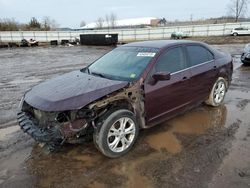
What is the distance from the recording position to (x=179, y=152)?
13.2 ft

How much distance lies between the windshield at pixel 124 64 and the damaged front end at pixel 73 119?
0.37m

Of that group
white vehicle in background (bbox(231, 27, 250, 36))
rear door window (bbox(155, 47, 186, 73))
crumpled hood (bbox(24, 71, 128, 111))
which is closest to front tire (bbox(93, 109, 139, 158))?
crumpled hood (bbox(24, 71, 128, 111))

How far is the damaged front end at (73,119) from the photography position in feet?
11.5

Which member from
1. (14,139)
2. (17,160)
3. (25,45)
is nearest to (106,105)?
(17,160)

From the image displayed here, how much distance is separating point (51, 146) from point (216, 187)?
7.37 ft

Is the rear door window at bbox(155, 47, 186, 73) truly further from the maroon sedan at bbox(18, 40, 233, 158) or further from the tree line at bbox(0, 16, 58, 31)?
the tree line at bbox(0, 16, 58, 31)

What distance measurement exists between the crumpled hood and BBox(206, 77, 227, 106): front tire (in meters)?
2.69

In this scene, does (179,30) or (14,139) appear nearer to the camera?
(14,139)

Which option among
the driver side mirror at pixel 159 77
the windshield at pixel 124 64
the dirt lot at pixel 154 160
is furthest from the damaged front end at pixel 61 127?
the driver side mirror at pixel 159 77

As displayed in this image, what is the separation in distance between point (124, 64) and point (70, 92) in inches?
50.6

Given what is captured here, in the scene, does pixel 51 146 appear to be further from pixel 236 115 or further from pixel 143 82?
pixel 236 115

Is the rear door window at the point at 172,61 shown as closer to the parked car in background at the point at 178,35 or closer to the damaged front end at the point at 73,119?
the damaged front end at the point at 73,119

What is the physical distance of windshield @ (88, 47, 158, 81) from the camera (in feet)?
14.1

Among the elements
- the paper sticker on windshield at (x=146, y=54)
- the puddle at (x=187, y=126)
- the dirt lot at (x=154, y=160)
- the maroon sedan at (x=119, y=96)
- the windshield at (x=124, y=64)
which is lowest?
the dirt lot at (x=154, y=160)
